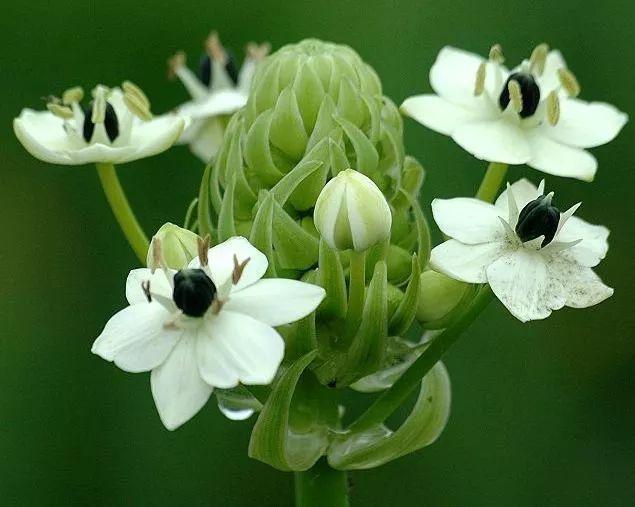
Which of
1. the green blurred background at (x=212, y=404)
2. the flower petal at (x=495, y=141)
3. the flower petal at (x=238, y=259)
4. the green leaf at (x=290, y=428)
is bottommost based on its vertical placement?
the green blurred background at (x=212, y=404)

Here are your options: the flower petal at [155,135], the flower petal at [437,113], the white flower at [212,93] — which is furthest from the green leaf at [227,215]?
the white flower at [212,93]

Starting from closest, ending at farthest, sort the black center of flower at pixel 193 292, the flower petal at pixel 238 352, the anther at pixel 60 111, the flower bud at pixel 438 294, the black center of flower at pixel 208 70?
the flower petal at pixel 238 352
the black center of flower at pixel 193 292
the flower bud at pixel 438 294
the anther at pixel 60 111
the black center of flower at pixel 208 70

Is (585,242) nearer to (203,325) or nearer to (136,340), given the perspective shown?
(203,325)

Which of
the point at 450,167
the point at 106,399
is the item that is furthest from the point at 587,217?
the point at 106,399

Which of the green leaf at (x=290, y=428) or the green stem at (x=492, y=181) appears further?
the green stem at (x=492, y=181)

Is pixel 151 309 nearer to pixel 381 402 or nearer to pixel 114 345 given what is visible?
pixel 114 345

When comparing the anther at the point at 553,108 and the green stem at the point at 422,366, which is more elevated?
the anther at the point at 553,108

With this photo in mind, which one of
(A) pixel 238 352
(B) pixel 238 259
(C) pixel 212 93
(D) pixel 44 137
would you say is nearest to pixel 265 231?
(B) pixel 238 259

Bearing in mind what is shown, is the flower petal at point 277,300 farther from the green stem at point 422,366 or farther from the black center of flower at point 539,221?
the black center of flower at point 539,221

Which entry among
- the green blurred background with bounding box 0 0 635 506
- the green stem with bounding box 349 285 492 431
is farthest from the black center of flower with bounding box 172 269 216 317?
the green blurred background with bounding box 0 0 635 506
